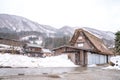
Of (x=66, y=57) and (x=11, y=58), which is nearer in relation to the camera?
(x=11, y=58)

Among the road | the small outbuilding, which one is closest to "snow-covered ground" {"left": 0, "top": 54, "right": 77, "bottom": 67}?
the road

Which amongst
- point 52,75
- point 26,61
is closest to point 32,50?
point 26,61

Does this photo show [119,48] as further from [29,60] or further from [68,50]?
[29,60]

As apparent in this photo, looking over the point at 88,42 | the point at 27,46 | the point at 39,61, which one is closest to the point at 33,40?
the point at 27,46

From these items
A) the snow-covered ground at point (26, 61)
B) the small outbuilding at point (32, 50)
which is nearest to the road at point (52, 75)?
the snow-covered ground at point (26, 61)

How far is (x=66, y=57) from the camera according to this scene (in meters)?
35.5

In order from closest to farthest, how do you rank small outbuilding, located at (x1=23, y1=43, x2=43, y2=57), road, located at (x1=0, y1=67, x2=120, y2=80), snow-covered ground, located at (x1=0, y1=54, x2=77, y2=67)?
road, located at (x1=0, y1=67, x2=120, y2=80) → snow-covered ground, located at (x1=0, y1=54, x2=77, y2=67) → small outbuilding, located at (x1=23, y1=43, x2=43, y2=57)

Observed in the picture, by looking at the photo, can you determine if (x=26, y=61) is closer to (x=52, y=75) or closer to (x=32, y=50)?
(x=52, y=75)

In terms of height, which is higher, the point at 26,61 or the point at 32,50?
the point at 32,50

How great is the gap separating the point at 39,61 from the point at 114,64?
11.3 metres

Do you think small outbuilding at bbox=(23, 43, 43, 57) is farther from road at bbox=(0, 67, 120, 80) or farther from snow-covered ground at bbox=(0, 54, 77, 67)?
road at bbox=(0, 67, 120, 80)

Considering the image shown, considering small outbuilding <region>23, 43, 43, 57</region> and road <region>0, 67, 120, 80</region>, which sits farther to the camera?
small outbuilding <region>23, 43, 43, 57</region>

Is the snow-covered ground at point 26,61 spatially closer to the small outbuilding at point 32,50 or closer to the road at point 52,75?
the road at point 52,75

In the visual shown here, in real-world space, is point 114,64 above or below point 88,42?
below
